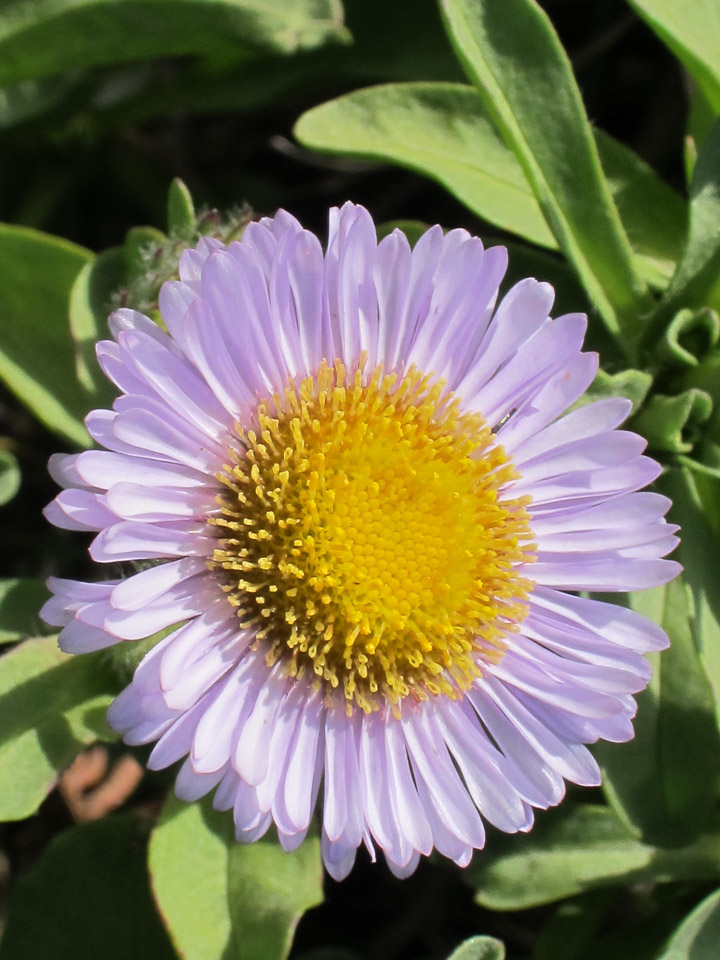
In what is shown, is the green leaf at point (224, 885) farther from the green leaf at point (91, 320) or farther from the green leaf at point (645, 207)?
the green leaf at point (645, 207)

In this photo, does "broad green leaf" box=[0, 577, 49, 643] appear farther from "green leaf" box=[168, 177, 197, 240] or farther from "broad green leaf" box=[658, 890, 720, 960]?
"broad green leaf" box=[658, 890, 720, 960]

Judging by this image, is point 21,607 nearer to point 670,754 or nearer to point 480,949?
point 480,949

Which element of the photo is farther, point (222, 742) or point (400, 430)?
point (400, 430)

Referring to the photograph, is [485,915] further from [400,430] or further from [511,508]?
[400,430]

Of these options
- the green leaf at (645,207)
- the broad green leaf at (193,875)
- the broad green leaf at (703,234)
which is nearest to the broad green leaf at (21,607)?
the broad green leaf at (193,875)

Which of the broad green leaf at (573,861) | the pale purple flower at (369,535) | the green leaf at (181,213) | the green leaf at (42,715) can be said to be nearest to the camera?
the pale purple flower at (369,535)

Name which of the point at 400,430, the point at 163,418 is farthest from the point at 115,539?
the point at 400,430

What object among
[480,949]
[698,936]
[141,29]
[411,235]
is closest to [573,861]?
[698,936]
